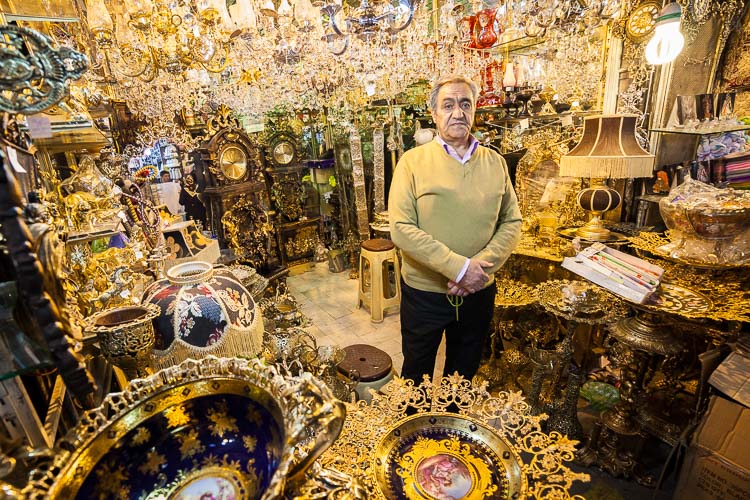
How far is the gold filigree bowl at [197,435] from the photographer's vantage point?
60cm

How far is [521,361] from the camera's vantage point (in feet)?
8.16

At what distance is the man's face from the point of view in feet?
5.25

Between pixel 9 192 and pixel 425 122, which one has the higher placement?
pixel 425 122

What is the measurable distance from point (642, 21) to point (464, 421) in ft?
8.16

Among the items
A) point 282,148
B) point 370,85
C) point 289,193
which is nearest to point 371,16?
point 370,85

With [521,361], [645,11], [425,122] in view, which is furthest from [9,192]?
[425,122]

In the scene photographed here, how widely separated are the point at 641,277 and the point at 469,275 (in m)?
0.69

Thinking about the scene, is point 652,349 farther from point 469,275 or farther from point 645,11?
point 645,11

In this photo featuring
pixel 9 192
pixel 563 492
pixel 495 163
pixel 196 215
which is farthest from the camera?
pixel 196 215

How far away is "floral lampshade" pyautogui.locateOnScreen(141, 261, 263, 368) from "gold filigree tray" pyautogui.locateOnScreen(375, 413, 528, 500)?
0.72m

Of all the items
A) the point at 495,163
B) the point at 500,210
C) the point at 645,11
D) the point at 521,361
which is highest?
the point at 645,11

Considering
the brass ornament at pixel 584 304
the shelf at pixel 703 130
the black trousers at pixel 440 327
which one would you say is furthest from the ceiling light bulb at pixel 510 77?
the black trousers at pixel 440 327

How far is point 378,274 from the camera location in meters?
3.65

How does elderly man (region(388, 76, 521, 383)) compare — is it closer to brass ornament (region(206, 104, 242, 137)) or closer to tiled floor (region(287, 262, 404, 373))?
tiled floor (region(287, 262, 404, 373))
